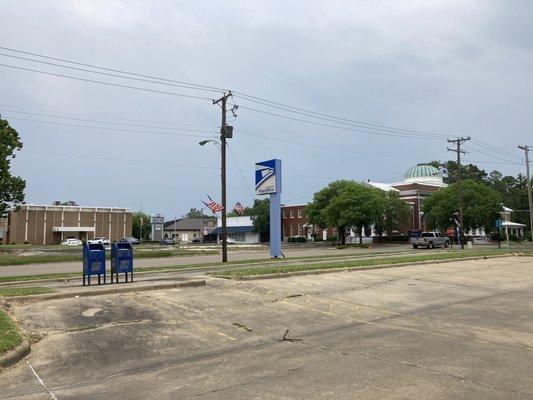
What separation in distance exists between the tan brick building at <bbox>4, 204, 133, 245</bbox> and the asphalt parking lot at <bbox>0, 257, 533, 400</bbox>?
92.8m

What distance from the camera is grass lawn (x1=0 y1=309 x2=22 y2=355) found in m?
7.76

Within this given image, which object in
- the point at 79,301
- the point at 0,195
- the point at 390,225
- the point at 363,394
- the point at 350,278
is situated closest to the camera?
the point at 363,394

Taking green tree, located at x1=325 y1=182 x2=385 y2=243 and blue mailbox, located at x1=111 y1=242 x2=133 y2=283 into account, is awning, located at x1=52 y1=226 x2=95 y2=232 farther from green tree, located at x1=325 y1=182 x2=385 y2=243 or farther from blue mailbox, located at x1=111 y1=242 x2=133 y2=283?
blue mailbox, located at x1=111 y1=242 x2=133 y2=283

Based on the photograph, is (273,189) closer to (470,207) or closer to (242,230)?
(470,207)

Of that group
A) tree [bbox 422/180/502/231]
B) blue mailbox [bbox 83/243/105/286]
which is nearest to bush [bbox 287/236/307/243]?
tree [bbox 422/180/502/231]

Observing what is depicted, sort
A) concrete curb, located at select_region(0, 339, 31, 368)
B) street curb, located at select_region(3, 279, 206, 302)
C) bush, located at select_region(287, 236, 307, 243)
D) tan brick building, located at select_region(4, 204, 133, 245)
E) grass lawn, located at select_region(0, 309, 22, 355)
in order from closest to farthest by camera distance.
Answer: concrete curb, located at select_region(0, 339, 31, 368) < grass lawn, located at select_region(0, 309, 22, 355) < street curb, located at select_region(3, 279, 206, 302) < bush, located at select_region(287, 236, 307, 243) < tan brick building, located at select_region(4, 204, 133, 245)

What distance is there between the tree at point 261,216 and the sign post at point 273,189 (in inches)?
2639

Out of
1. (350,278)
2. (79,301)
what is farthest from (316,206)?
(79,301)

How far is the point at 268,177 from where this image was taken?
1316 inches

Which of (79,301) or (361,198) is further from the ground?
(361,198)

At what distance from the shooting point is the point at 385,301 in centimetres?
1277

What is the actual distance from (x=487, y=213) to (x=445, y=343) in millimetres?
66450

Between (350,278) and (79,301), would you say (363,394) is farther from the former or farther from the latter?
(350,278)

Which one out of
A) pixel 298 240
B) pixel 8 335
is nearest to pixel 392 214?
pixel 298 240
